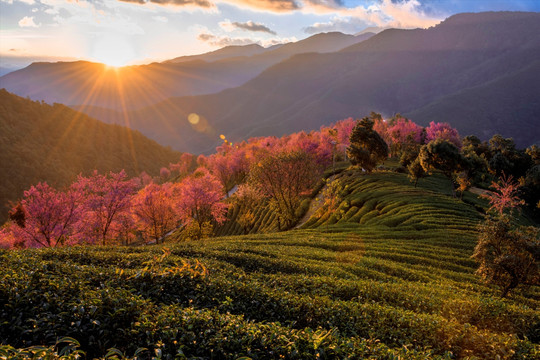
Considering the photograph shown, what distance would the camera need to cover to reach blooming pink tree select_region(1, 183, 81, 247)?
4497cm

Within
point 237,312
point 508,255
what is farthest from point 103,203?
point 508,255

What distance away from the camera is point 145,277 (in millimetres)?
13484

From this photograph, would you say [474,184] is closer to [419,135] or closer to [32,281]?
[419,135]

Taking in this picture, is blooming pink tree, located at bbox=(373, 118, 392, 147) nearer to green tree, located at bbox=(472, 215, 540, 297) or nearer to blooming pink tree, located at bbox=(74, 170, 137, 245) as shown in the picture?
blooming pink tree, located at bbox=(74, 170, 137, 245)

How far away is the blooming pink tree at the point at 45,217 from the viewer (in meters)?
45.0

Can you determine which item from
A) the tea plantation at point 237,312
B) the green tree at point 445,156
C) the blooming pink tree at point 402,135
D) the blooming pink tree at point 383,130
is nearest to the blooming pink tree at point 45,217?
the tea plantation at point 237,312

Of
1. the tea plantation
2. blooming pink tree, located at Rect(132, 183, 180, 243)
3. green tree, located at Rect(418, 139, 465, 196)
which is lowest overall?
blooming pink tree, located at Rect(132, 183, 180, 243)

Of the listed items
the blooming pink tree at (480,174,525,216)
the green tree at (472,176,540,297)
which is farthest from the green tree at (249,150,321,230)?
the green tree at (472,176,540,297)

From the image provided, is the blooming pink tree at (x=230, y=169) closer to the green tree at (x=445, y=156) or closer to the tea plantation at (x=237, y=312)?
the green tree at (x=445, y=156)

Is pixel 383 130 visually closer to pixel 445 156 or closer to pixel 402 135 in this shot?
pixel 402 135

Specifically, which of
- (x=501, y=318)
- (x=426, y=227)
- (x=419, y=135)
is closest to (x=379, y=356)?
(x=501, y=318)

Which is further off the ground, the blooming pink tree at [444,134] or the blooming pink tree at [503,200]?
the blooming pink tree at [444,134]

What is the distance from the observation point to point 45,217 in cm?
4597

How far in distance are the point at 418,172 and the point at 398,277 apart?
46.5 m
